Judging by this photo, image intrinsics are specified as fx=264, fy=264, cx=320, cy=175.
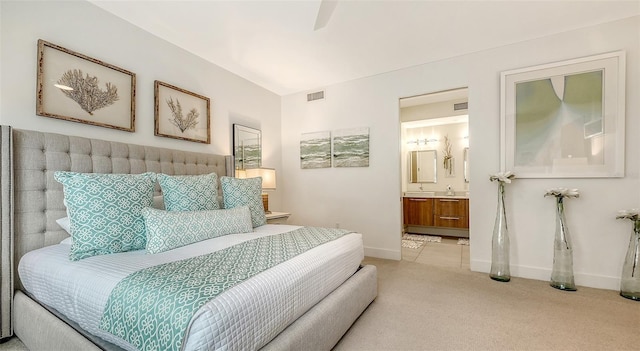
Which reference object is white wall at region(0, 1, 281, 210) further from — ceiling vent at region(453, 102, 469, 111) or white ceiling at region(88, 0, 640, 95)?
ceiling vent at region(453, 102, 469, 111)

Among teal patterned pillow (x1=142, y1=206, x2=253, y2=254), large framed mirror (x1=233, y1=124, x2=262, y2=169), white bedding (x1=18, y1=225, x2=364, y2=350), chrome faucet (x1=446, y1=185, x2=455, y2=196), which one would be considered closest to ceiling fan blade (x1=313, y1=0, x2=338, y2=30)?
large framed mirror (x1=233, y1=124, x2=262, y2=169)

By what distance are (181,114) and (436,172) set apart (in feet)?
16.1

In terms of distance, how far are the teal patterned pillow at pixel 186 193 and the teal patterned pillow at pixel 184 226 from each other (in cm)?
23

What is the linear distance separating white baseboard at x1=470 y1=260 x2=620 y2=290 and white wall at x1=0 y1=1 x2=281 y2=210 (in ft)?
11.5

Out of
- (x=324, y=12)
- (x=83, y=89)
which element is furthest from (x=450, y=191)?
(x=83, y=89)

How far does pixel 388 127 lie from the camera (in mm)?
3740

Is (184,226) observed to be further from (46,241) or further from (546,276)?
(546,276)

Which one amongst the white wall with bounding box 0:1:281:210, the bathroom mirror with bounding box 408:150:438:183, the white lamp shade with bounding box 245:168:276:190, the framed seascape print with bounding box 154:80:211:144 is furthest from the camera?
the bathroom mirror with bounding box 408:150:438:183

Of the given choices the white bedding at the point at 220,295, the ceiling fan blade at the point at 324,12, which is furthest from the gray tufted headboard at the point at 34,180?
the ceiling fan blade at the point at 324,12

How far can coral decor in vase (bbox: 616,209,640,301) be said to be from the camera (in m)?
2.35

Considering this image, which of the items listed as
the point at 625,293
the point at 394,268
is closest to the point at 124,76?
the point at 394,268

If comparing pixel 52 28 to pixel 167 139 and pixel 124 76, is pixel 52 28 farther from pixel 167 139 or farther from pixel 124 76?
pixel 167 139

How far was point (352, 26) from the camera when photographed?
2.62 m

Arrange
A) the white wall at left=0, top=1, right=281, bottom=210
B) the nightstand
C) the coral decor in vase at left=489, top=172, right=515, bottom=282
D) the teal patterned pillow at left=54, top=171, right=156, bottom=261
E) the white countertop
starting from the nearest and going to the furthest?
the teal patterned pillow at left=54, top=171, right=156, bottom=261 < the white wall at left=0, top=1, right=281, bottom=210 < the coral decor in vase at left=489, top=172, right=515, bottom=282 < the nightstand < the white countertop
